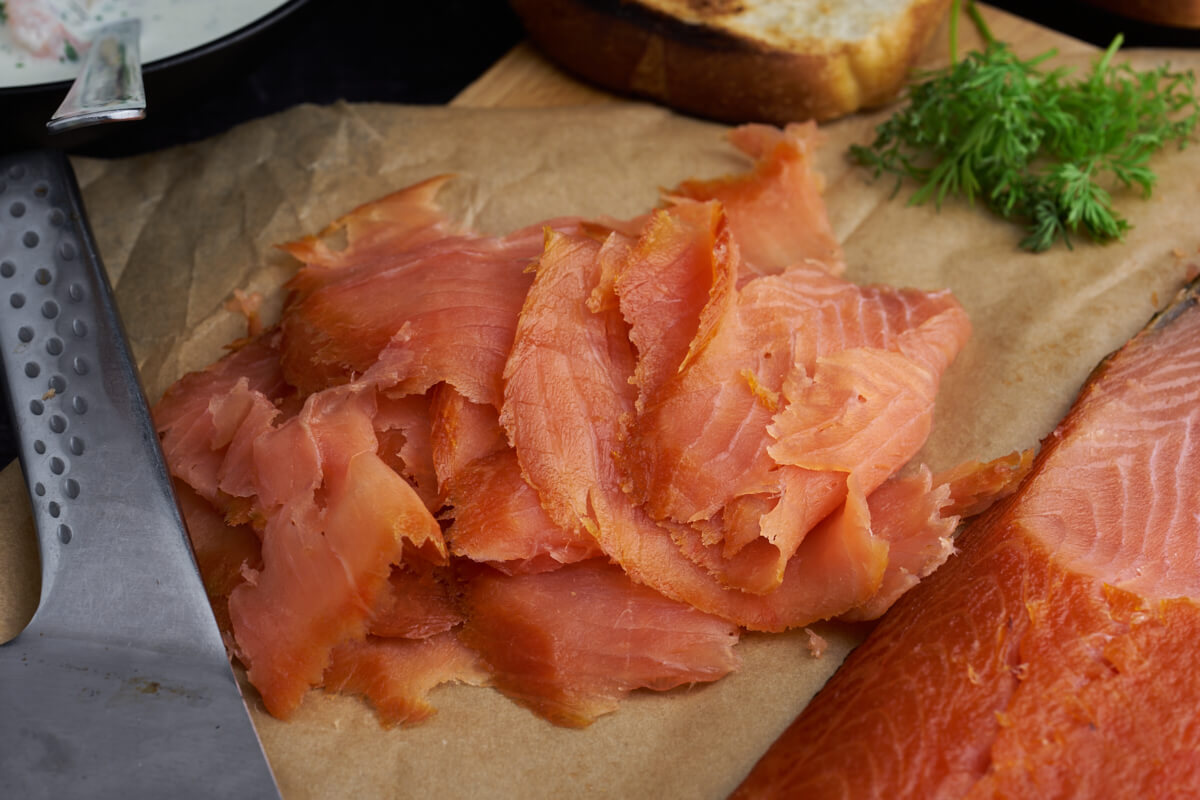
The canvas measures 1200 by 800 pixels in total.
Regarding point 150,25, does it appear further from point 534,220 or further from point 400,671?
point 400,671

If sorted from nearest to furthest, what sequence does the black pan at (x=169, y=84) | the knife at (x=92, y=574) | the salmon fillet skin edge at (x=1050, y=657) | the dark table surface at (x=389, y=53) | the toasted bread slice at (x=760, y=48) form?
the salmon fillet skin edge at (x=1050, y=657) → the knife at (x=92, y=574) → the black pan at (x=169, y=84) → the toasted bread slice at (x=760, y=48) → the dark table surface at (x=389, y=53)

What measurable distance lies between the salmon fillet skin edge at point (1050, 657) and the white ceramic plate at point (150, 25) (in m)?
2.06

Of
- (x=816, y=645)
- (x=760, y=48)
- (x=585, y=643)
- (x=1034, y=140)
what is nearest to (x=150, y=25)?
(x=760, y=48)

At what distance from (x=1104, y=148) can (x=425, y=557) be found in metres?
2.15

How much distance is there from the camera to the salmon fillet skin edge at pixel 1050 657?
5.59ft

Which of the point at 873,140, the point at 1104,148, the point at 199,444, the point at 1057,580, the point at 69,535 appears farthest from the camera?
the point at 873,140

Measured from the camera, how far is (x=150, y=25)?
2615 mm

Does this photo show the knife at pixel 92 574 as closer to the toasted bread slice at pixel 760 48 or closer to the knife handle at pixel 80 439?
the knife handle at pixel 80 439

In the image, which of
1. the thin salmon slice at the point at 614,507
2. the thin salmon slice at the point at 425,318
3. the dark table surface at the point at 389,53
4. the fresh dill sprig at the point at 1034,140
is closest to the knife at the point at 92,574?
the thin salmon slice at the point at 425,318

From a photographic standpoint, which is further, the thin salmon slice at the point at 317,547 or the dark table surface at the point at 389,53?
the dark table surface at the point at 389,53

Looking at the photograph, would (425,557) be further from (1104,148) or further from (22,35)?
(1104,148)

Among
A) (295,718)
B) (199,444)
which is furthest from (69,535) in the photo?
(295,718)

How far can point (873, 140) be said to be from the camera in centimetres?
311

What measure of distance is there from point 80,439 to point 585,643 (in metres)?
1.11
